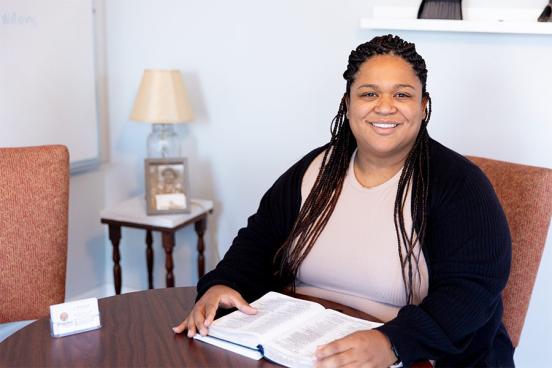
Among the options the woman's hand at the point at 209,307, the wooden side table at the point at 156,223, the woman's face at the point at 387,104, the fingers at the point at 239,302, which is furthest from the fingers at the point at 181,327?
the wooden side table at the point at 156,223

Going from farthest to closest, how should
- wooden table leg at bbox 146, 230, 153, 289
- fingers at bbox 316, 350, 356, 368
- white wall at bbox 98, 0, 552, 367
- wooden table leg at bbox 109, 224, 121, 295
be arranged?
wooden table leg at bbox 146, 230, 153, 289 < wooden table leg at bbox 109, 224, 121, 295 < white wall at bbox 98, 0, 552, 367 < fingers at bbox 316, 350, 356, 368

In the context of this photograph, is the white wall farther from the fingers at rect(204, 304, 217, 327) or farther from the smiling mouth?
the fingers at rect(204, 304, 217, 327)

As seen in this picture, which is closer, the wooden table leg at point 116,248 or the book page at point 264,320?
the book page at point 264,320

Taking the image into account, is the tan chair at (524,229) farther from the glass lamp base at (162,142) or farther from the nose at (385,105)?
the glass lamp base at (162,142)

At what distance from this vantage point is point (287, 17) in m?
2.57

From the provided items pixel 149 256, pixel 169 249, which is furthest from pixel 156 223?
pixel 149 256

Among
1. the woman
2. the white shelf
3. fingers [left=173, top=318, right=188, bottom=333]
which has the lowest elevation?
fingers [left=173, top=318, right=188, bottom=333]

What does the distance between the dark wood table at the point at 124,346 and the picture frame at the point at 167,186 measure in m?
1.13

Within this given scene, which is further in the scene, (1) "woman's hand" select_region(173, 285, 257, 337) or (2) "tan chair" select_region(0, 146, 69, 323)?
(2) "tan chair" select_region(0, 146, 69, 323)

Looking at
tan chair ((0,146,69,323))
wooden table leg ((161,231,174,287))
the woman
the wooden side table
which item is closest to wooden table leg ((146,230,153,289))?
the wooden side table

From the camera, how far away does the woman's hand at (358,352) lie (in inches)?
46.8

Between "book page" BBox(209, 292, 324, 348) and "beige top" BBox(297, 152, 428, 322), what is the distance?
0.16m

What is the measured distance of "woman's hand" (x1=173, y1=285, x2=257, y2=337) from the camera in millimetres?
1350

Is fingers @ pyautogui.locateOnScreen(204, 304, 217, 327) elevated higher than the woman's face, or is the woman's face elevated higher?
the woman's face
